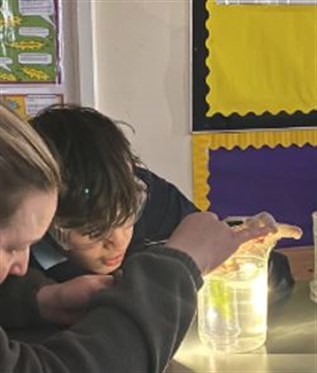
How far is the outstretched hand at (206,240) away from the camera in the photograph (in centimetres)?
58

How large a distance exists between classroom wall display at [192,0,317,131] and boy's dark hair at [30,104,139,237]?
2.64 ft

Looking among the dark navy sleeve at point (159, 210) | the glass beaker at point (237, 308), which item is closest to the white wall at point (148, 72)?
the dark navy sleeve at point (159, 210)

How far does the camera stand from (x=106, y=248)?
2.85 feet

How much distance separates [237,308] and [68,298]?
20 centimetres

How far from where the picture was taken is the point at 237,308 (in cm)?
78

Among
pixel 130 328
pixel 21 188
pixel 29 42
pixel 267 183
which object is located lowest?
pixel 267 183

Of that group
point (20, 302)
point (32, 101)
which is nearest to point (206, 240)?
point (20, 302)

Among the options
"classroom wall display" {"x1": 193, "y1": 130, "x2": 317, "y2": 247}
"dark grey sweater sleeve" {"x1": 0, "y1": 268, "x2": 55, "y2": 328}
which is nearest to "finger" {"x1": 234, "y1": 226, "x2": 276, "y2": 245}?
"dark grey sweater sleeve" {"x1": 0, "y1": 268, "x2": 55, "y2": 328}

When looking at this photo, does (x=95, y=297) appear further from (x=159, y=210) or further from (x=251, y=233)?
(x=159, y=210)

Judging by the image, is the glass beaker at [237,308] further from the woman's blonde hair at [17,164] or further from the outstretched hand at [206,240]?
the woman's blonde hair at [17,164]

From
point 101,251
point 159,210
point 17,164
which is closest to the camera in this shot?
point 17,164

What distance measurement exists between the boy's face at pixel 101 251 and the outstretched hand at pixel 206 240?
226mm

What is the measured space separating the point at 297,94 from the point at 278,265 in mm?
781

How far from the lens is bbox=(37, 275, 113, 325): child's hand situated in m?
0.66
